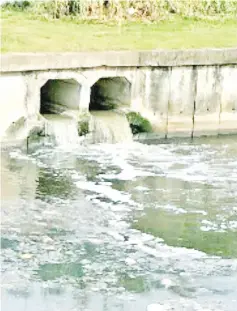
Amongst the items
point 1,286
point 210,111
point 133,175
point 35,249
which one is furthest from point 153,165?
point 1,286

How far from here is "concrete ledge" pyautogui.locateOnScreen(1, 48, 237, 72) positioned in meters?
12.2

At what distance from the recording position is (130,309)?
7258mm

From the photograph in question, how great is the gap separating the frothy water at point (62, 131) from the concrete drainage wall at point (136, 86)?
0.74 feet

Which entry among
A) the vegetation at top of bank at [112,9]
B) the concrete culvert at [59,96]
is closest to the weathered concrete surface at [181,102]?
the concrete culvert at [59,96]

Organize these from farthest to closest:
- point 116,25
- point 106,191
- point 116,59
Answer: point 116,25 → point 116,59 → point 106,191

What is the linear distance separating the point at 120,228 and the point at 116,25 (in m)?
7.10

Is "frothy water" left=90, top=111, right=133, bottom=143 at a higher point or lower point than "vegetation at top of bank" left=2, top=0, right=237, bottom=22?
lower

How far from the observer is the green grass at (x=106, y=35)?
13531 mm

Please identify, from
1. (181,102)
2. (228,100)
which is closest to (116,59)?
(181,102)

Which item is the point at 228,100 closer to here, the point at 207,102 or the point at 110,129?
the point at 207,102

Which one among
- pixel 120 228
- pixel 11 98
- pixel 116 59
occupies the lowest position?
pixel 120 228

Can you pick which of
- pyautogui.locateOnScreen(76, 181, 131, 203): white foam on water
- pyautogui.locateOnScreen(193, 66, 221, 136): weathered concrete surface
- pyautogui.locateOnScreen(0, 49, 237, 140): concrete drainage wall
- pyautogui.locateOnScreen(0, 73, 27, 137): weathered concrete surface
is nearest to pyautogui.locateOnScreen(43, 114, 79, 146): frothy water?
pyautogui.locateOnScreen(0, 49, 237, 140): concrete drainage wall

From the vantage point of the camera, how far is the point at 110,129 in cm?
1294

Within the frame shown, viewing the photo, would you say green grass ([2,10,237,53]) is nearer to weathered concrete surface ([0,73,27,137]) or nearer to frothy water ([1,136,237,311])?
weathered concrete surface ([0,73,27,137])
